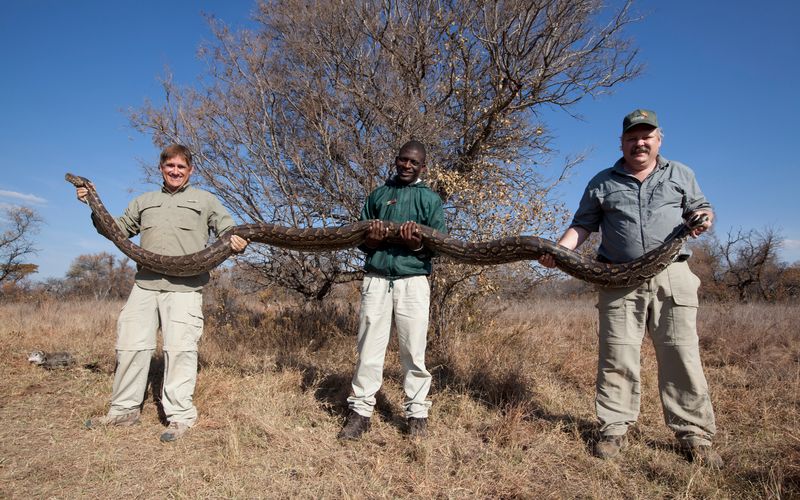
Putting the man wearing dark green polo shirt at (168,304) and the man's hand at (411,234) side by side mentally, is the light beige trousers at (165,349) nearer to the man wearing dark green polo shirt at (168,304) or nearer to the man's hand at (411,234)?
the man wearing dark green polo shirt at (168,304)

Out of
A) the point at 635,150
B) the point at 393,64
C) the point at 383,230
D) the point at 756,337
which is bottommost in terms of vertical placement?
the point at 756,337

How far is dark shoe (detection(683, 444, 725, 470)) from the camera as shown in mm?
3879

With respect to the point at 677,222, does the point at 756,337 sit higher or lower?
lower

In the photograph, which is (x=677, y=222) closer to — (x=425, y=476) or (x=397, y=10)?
(x=425, y=476)

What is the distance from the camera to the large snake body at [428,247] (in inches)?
164

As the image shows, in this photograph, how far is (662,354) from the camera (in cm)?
424

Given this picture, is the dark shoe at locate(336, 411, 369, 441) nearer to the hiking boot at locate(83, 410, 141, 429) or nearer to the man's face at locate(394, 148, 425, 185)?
the hiking boot at locate(83, 410, 141, 429)

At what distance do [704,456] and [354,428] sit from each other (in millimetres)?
3217

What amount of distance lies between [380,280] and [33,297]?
18731 millimetres

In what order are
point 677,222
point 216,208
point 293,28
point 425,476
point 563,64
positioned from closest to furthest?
point 425,476, point 677,222, point 216,208, point 563,64, point 293,28

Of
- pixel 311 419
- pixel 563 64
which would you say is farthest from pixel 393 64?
pixel 311 419

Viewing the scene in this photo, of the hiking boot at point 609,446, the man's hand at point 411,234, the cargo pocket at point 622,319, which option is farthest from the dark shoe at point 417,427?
the cargo pocket at point 622,319

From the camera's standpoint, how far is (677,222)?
421cm

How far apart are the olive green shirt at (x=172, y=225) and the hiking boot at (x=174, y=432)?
4.64 feet
